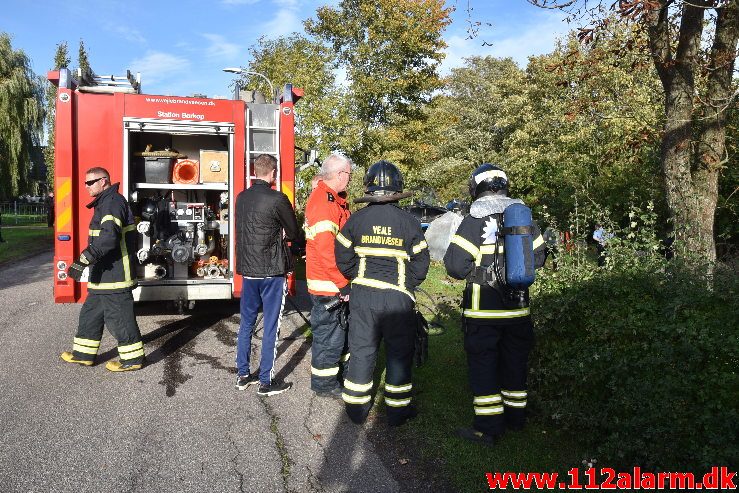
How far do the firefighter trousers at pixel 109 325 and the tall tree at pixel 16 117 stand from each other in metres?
21.9

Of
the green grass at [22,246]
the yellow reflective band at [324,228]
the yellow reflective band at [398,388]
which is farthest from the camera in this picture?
the green grass at [22,246]

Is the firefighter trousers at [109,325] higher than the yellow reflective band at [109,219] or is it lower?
lower

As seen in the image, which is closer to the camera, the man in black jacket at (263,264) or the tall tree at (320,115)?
the man in black jacket at (263,264)

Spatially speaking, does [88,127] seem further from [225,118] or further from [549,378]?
[549,378]

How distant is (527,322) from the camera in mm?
4184

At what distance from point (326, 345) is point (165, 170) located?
366 centimetres

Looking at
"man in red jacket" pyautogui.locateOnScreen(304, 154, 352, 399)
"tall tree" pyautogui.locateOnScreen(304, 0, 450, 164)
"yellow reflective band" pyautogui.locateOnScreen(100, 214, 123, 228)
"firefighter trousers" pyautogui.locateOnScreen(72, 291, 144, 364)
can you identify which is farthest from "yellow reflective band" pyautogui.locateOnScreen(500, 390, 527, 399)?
"tall tree" pyautogui.locateOnScreen(304, 0, 450, 164)

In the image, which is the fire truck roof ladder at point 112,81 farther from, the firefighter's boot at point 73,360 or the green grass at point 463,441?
the green grass at point 463,441

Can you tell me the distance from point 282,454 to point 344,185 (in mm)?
2314

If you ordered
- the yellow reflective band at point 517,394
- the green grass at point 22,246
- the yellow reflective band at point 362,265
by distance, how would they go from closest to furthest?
the yellow reflective band at point 517,394
the yellow reflective band at point 362,265
the green grass at point 22,246

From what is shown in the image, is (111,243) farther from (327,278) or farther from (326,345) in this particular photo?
(326,345)

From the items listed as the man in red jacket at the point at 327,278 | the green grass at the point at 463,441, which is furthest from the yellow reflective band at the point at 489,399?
the man in red jacket at the point at 327,278

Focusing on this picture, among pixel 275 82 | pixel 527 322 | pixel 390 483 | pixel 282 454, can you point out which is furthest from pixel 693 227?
pixel 275 82

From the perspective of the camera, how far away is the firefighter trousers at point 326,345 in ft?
16.8
